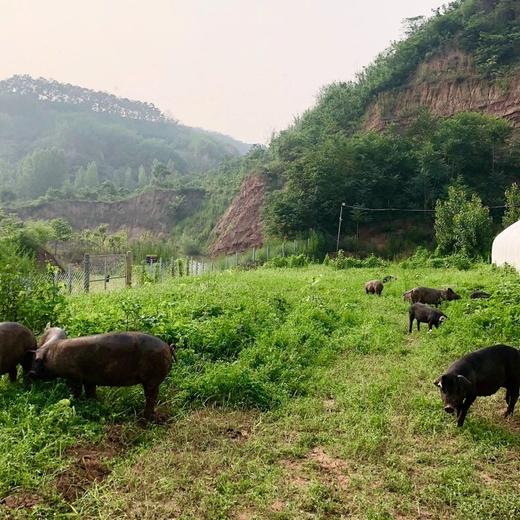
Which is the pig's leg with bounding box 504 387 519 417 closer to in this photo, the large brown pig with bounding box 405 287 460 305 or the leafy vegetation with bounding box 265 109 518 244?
the large brown pig with bounding box 405 287 460 305

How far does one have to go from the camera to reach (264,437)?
16.7 feet

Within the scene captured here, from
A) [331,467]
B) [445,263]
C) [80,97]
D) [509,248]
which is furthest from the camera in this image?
[80,97]

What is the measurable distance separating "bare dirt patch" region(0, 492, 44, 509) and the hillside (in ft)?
112

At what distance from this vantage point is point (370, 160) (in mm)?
39406

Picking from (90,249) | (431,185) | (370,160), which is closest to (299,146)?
(370,160)

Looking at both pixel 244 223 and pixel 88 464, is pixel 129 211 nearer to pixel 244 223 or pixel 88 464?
pixel 244 223

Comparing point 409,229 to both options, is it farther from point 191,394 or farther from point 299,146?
point 191,394

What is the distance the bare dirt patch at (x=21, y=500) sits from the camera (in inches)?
141

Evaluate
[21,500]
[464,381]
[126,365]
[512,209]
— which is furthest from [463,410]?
[512,209]

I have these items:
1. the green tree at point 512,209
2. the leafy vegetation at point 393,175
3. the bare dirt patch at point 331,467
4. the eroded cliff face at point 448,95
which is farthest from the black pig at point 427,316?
the eroded cliff face at point 448,95

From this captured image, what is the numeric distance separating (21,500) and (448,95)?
50.4m

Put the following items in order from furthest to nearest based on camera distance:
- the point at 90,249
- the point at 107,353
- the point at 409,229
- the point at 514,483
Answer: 1. the point at 90,249
2. the point at 409,229
3. the point at 107,353
4. the point at 514,483

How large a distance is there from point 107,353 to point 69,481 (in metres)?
1.53

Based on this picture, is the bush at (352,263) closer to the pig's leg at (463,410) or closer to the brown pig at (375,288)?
the brown pig at (375,288)
